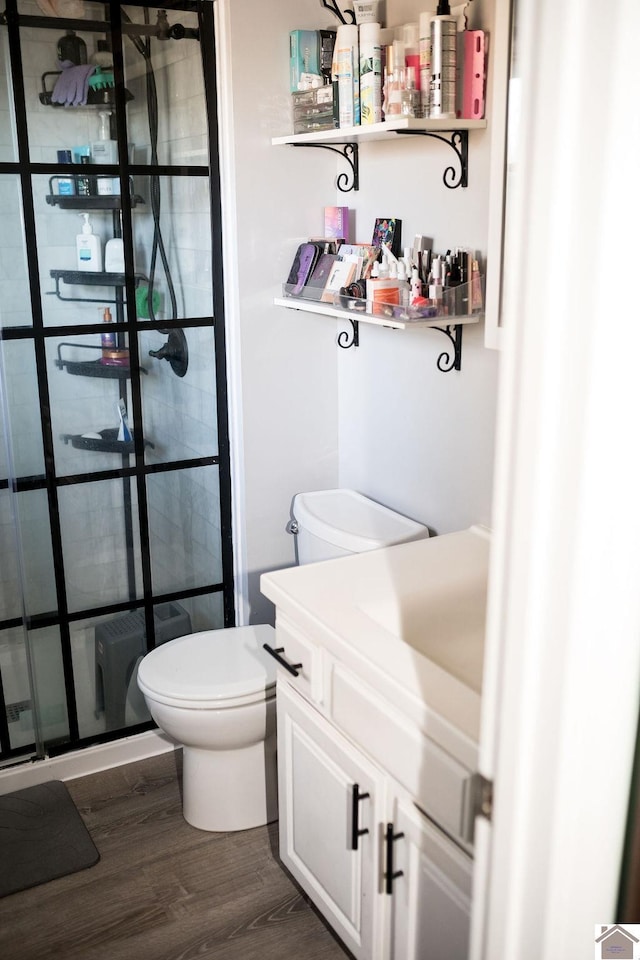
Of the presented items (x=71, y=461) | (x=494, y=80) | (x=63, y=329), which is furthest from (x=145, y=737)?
(x=494, y=80)

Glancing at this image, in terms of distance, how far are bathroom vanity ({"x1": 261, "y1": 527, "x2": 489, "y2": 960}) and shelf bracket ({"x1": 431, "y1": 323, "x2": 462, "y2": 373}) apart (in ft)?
1.41

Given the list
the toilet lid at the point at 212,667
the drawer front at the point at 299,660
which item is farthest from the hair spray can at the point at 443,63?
Result: the toilet lid at the point at 212,667

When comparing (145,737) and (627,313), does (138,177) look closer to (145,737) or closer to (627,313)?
(145,737)

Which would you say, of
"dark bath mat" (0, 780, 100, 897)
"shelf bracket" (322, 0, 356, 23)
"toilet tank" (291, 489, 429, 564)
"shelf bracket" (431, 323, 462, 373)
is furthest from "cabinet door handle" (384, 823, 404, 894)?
"shelf bracket" (322, 0, 356, 23)

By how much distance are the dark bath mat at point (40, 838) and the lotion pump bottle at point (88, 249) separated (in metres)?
1.50

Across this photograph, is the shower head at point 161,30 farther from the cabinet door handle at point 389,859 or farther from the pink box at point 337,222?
the cabinet door handle at point 389,859

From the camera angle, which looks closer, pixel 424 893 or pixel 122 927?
pixel 424 893

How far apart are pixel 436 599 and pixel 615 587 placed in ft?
3.14

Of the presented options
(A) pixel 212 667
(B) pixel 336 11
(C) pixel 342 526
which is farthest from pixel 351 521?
(B) pixel 336 11

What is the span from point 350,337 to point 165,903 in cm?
162

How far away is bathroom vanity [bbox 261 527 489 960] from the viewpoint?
61.0 inches

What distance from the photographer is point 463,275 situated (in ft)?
7.10

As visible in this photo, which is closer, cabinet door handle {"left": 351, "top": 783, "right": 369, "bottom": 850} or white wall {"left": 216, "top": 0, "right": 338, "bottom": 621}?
cabinet door handle {"left": 351, "top": 783, "right": 369, "bottom": 850}

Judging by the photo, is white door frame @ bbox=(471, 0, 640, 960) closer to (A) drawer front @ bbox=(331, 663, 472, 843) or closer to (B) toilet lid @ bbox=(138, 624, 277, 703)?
(A) drawer front @ bbox=(331, 663, 472, 843)
